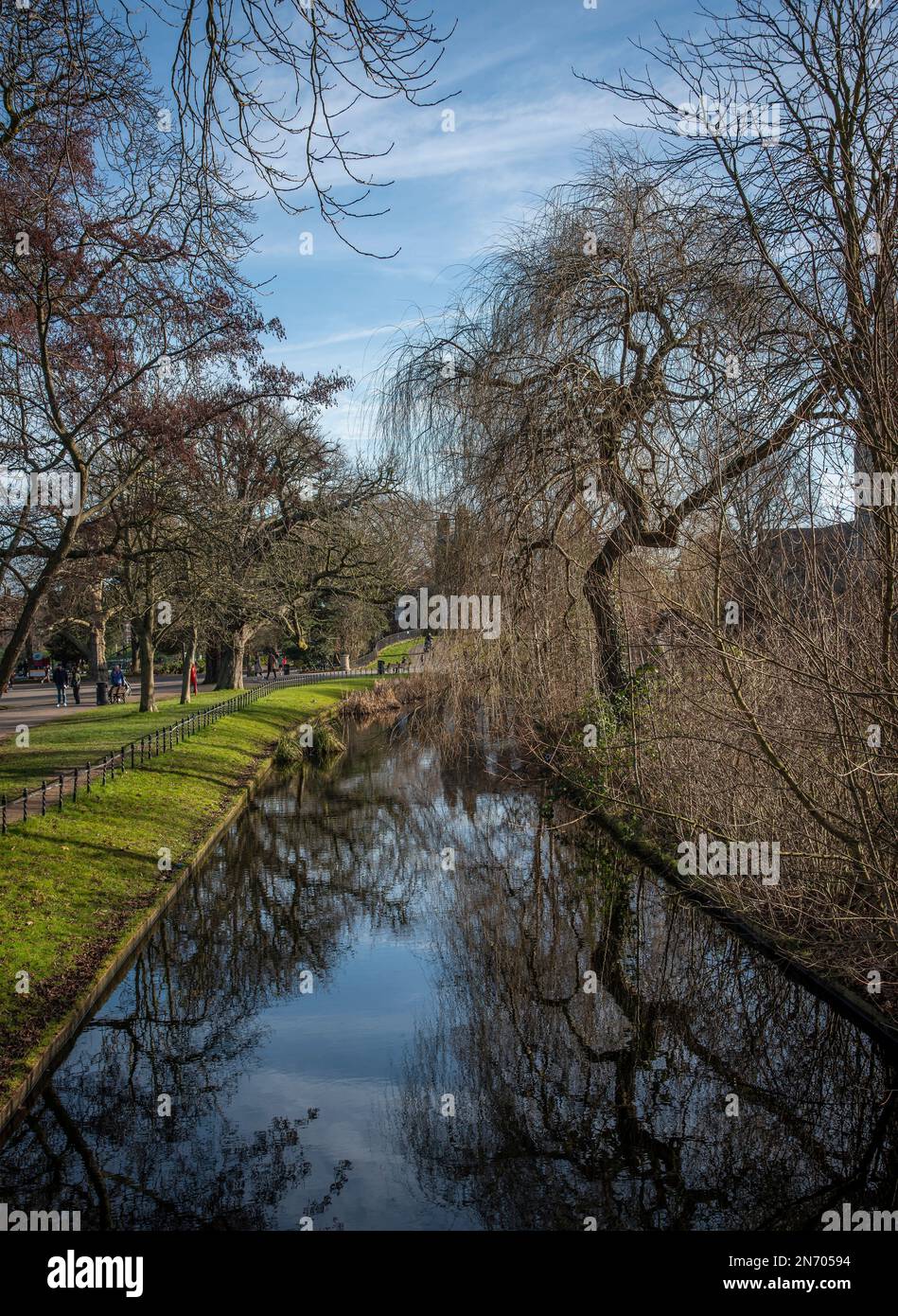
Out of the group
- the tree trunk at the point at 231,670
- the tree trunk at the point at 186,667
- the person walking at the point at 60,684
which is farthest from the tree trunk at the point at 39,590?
the tree trunk at the point at 231,670

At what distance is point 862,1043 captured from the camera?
310 inches

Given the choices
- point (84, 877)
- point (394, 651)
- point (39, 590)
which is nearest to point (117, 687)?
point (394, 651)

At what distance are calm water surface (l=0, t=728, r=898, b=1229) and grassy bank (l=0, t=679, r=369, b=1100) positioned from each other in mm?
410

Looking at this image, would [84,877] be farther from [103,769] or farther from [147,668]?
[147,668]

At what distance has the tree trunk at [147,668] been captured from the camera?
2898 centimetres

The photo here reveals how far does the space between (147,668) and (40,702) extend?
11849 mm

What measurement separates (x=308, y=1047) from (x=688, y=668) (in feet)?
17.0

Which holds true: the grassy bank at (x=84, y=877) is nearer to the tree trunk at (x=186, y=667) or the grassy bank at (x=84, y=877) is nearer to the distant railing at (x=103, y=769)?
the distant railing at (x=103, y=769)

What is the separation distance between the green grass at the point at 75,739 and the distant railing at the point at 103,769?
1.55 feet

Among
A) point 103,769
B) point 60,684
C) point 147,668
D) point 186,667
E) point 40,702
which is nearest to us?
point 103,769

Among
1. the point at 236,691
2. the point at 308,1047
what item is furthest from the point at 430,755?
the point at 308,1047

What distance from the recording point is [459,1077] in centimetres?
784

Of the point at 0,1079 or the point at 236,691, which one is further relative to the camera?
the point at 236,691
